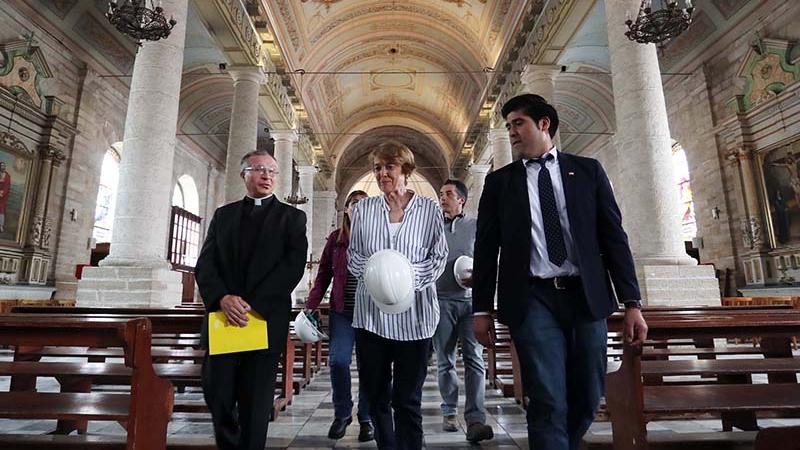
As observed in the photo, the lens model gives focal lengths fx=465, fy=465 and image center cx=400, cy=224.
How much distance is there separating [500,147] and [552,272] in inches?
463

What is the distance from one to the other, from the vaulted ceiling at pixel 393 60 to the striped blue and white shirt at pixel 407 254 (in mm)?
9488

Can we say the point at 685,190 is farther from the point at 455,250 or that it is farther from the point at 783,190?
the point at 455,250

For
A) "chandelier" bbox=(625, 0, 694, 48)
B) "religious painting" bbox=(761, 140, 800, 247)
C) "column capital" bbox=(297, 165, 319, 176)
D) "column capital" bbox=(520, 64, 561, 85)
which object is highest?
"column capital" bbox=(297, 165, 319, 176)

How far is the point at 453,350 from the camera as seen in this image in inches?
116

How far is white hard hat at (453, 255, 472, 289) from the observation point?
2.68 meters

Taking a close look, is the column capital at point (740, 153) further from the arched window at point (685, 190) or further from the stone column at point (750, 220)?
the arched window at point (685, 190)

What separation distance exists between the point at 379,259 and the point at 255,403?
2.59 ft

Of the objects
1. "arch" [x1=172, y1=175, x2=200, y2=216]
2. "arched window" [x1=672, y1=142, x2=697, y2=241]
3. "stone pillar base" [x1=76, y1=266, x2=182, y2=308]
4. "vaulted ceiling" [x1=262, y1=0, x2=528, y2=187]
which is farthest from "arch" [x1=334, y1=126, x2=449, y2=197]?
"stone pillar base" [x1=76, y1=266, x2=182, y2=308]

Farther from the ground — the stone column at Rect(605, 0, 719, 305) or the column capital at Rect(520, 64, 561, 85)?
the column capital at Rect(520, 64, 561, 85)

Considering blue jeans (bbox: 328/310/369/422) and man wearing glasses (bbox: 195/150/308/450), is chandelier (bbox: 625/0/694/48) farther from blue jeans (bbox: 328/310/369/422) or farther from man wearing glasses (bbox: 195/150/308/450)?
man wearing glasses (bbox: 195/150/308/450)

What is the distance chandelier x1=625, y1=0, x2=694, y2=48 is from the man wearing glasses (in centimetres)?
471

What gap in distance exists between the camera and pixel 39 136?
9469mm

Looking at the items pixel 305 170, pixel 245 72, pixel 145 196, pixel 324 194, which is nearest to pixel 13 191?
pixel 245 72

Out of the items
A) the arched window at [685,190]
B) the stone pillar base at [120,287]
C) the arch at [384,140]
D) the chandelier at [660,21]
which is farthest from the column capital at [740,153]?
the arch at [384,140]
